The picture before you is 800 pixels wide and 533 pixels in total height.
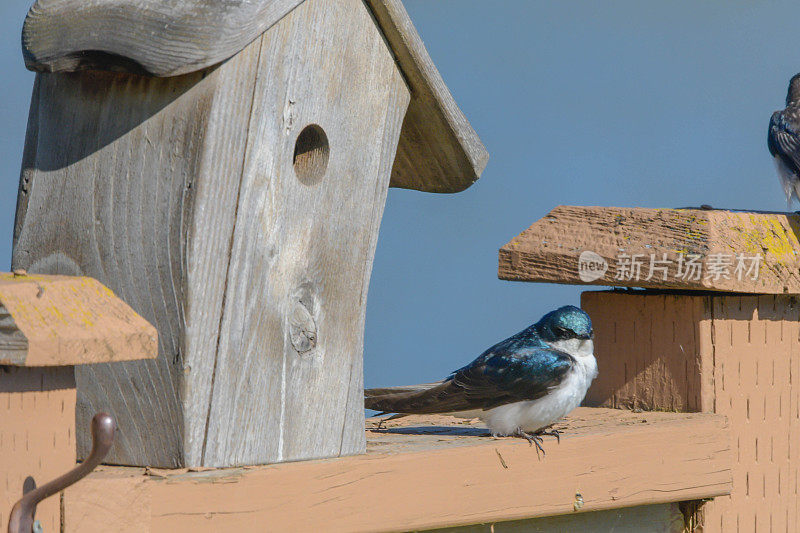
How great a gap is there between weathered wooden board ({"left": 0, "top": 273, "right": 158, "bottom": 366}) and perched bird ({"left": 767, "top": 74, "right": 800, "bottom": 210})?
4.17 m

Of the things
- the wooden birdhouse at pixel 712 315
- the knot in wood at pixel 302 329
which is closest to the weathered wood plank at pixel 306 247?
the knot in wood at pixel 302 329

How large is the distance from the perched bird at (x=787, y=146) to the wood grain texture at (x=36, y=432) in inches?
166

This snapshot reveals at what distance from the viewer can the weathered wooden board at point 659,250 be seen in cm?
240

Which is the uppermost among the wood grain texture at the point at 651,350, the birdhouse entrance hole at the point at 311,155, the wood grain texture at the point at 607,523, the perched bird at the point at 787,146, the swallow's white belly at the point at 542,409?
the perched bird at the point at 787,146

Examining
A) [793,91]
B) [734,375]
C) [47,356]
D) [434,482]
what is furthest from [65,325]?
[793,91]

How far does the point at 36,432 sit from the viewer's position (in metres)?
1.40

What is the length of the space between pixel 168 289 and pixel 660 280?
1.12 metres

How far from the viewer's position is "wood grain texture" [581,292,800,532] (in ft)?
8.32

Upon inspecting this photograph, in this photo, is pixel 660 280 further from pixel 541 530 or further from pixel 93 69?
pixel 93 69

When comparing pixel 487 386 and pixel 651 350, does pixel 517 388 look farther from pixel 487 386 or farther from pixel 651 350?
pixel 651 350

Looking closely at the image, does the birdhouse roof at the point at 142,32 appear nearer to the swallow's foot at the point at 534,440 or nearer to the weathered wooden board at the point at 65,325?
the weathered wooden board at the point at 65,325

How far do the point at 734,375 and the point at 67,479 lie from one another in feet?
5.53

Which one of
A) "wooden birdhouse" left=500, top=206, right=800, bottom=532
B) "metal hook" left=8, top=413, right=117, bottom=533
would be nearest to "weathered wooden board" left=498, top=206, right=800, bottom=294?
"wooden birdhouse" left=500, top=206, right=800, bottom=532

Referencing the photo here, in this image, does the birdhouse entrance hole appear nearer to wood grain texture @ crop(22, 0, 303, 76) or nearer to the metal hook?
wood grain texture @ crop(22, 0, 303, 76)
